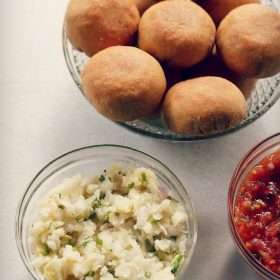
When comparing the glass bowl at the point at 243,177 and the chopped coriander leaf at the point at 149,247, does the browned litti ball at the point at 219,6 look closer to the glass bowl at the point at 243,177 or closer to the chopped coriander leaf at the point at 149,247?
the glass bowl at the point at 243,177

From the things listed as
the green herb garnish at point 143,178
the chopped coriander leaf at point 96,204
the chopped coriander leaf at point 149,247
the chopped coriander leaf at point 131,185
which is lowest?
the chopped coriander leaf at point 149,247

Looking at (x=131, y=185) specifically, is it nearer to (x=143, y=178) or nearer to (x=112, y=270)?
(x=143, y=178)

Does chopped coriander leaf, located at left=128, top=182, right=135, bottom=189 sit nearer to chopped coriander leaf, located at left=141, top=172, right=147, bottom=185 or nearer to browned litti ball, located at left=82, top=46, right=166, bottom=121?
chopped coriander leaf, located at left=141, top=172, right=147, bottom=185

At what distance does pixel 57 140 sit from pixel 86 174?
10 cm

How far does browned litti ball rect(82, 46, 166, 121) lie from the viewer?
3.52 ft

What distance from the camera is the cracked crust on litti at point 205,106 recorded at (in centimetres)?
107

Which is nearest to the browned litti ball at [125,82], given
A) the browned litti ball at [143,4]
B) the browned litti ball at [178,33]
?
the browned litti ball at [178,33]

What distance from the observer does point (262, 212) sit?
1.11 metres

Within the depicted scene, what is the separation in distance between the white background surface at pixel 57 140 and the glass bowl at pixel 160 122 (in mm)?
94

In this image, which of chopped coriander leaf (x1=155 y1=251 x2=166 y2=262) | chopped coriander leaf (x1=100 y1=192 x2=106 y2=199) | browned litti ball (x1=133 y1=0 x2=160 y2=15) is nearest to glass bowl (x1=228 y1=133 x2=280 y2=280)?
chopped coriander leaf (x1=155 y1=251 x2=166 y2=262)

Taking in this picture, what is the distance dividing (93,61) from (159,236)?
33cm

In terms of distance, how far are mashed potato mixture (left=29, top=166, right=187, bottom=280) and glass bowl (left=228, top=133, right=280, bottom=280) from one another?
104 mm

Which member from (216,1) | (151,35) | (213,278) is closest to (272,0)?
(216,1)

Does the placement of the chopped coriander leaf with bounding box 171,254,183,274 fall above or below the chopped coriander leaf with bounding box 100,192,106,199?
below
